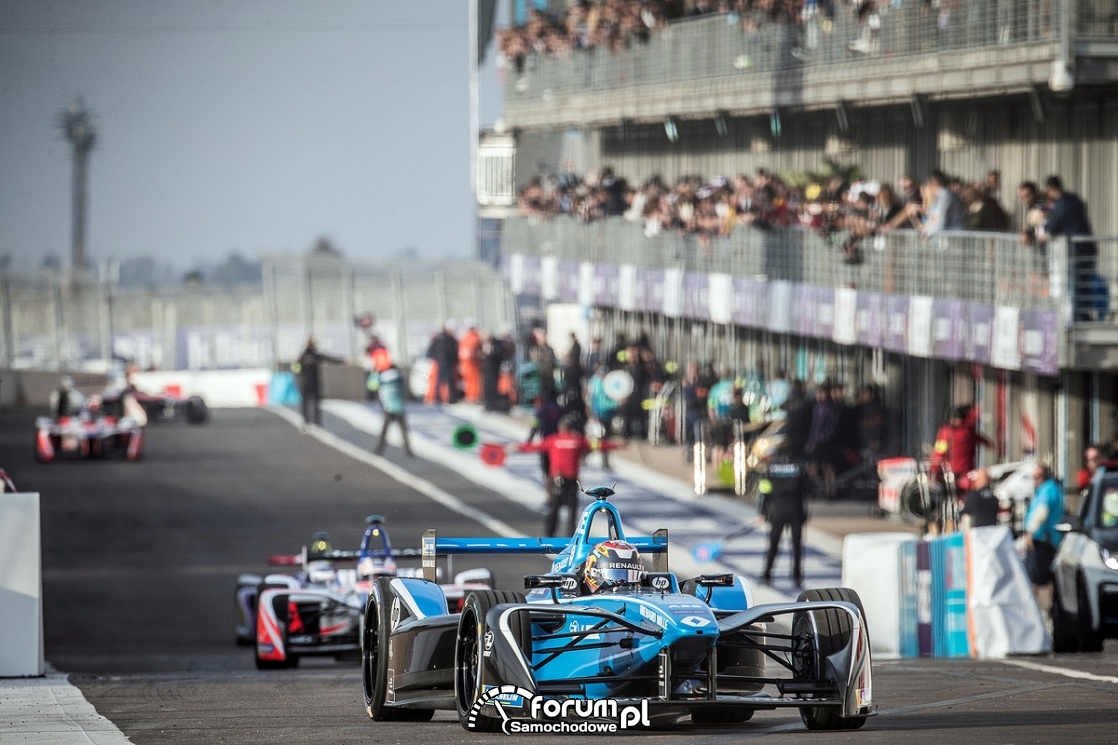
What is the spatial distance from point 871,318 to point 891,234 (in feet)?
4.25

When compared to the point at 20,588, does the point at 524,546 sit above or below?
above

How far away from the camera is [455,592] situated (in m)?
16.7

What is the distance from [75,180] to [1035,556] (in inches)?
1902

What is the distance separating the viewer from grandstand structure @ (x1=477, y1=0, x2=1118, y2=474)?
79.2ft

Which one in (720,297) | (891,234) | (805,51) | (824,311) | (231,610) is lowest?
(231,610)

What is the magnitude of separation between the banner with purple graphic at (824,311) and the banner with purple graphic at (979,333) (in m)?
4.77

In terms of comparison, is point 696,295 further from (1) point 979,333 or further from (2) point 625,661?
(2) point 625,661

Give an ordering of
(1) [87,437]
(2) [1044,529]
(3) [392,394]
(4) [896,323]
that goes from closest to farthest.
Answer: (2) [1044,529], (4) [896,323], (3) [392,394], (1) [87,437]

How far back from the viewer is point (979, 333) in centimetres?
2486

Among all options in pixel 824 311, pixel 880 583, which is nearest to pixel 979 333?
pixel 824 311

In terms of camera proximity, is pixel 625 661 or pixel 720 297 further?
pixel 720 297

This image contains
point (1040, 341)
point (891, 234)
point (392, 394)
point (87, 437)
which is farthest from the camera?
point (87, 437)

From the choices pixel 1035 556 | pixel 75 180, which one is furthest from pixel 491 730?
pixel 75 180

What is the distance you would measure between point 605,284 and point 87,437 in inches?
428
